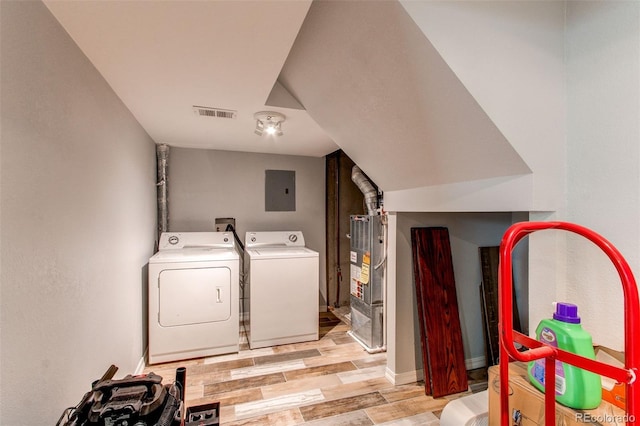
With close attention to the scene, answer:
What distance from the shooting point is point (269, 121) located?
2.48 m

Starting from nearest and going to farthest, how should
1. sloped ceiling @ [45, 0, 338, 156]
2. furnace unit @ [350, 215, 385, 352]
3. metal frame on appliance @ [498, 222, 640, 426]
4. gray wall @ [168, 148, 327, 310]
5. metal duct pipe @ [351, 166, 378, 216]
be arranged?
metal frame on appliance @ [498, 222, 640, 426], sloped ceiling @ [45, 0, 338, 156], furnace unit @ [350, 215, 385, 352], metal duct pipe @ [351, 166, 378, 216], gray wall @ [168, 148, 327, 310]

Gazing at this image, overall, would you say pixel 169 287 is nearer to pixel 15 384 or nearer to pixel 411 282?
pixel 15 384

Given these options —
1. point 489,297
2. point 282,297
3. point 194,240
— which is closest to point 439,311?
point 489,297

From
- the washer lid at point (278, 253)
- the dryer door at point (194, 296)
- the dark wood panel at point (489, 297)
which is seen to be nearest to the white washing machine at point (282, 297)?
the washer lid at point (278, 253)

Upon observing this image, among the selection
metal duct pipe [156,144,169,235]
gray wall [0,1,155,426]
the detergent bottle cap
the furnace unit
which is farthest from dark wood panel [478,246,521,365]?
metal duct pipe [156,144,169,235]

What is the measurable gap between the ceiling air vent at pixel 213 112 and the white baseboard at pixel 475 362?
9.66 ft

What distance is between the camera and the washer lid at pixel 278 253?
3154 millimetres

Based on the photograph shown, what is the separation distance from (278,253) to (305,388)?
1.35m

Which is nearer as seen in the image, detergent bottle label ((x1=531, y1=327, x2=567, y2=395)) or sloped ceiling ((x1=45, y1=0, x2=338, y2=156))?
detergent bottle label ((x1=531, y1=327, x2=567, y2=395))

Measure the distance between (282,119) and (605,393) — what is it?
2.42 m

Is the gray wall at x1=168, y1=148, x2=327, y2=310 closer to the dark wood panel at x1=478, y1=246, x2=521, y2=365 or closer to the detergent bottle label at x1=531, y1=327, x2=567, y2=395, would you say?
the dark wood panel at x1=478, y1=246, x2=521, y2=365

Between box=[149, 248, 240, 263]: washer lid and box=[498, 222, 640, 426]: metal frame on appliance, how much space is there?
102 inches

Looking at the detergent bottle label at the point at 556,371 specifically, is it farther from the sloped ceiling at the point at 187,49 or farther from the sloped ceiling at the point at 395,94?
the sloped ceiling at the point at 187,49

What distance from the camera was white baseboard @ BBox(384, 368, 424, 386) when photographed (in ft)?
7.85
